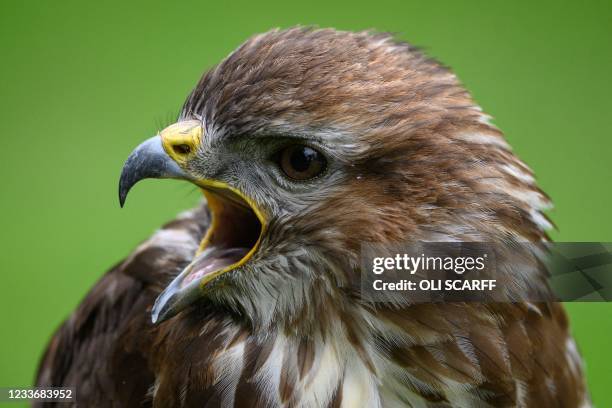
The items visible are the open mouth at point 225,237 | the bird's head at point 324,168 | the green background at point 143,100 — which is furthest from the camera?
the green background at point 143,100

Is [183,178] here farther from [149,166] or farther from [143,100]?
[143,100]

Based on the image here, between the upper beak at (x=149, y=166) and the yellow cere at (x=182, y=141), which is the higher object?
the yellow cere at (x=182, y=141)

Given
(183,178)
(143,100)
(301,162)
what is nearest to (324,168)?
(301,162)

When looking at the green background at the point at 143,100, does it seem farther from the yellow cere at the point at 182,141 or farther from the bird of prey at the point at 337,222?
the yellow cere at the point at 182,141

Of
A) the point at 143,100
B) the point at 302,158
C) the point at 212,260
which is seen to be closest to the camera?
the point at 302,158

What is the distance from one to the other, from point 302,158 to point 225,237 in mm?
295

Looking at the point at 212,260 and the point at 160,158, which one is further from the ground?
the point at 160,158

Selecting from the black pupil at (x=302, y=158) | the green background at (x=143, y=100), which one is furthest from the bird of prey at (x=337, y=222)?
the green background at (x=143, y=100)

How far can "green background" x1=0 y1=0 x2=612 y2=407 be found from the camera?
472 centimetres

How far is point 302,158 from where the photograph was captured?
5.74 feet

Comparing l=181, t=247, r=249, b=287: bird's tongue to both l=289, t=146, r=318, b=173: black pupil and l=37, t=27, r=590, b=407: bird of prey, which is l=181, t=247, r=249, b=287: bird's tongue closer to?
l=37, t=27, r=590, b=407: bird of prey

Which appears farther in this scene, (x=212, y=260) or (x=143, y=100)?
(x=143, y=100)

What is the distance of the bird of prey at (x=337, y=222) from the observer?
1.73 meters

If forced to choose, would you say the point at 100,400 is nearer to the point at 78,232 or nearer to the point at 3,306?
the point at 3,306
